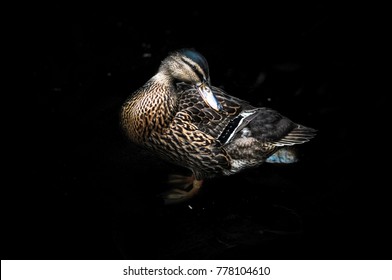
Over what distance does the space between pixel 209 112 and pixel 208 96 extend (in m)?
0.21

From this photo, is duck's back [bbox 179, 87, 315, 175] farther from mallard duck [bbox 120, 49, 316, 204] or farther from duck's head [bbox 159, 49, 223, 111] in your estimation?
duck's head [bbox 159, 49, 223, 111]

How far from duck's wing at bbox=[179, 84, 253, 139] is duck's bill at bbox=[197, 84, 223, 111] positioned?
6.8 inches

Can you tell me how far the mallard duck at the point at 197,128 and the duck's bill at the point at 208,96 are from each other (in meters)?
0.01

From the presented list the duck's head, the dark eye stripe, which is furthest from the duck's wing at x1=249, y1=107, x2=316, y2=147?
the dark eye stripe

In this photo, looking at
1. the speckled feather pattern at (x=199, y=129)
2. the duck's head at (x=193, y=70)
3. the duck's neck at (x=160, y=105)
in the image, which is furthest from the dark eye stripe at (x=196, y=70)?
the duck's neck at (x=160, y=105)

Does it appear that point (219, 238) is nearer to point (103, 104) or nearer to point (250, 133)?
point (250, 133)

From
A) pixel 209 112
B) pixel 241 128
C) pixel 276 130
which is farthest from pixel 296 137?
pixel 209 112

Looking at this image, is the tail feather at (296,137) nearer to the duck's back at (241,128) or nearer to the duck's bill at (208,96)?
the duck's back at (241,128)

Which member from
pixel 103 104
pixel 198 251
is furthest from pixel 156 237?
pixel 103 104

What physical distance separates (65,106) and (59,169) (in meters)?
0.78

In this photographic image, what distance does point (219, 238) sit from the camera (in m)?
3.90

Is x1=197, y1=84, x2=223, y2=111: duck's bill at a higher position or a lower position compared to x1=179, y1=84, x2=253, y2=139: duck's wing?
higher

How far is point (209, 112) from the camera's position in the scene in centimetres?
406

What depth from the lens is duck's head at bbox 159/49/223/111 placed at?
12.4 feet
